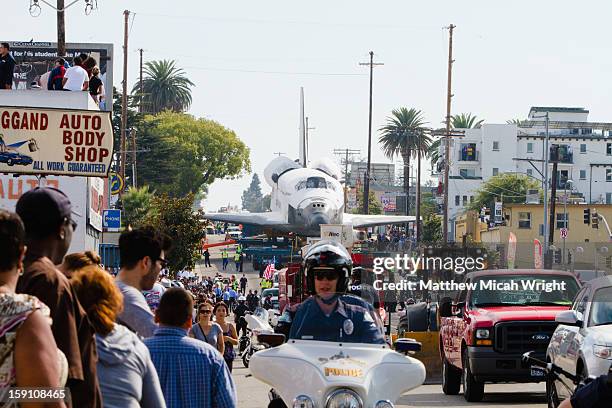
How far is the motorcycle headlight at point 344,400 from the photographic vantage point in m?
9.00

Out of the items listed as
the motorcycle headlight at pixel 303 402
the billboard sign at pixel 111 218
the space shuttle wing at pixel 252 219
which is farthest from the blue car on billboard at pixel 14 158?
the space shuttle wing at pixel 252 219

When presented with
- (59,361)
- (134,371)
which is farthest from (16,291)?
(134,371)

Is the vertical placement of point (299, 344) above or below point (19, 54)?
below

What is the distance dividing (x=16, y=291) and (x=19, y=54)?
317 feet

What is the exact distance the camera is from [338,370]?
368 inches

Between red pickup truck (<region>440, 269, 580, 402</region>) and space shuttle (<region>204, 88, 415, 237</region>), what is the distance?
62.0 metres

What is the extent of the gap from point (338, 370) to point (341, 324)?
0.84 m

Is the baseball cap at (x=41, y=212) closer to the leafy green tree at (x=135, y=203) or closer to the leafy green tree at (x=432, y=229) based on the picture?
the leafy green tree at (x=135, y=203)

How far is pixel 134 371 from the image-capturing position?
6797 mm

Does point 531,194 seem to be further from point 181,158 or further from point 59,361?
point 59,361

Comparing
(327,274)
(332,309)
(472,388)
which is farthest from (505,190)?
(332,309)

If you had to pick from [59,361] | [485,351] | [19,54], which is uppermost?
[19,54]

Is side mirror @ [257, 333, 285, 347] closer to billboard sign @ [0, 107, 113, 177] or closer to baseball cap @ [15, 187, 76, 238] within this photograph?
baseball cap @ [15, 187, 76, 238]

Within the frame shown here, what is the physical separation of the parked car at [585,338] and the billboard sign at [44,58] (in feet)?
200
